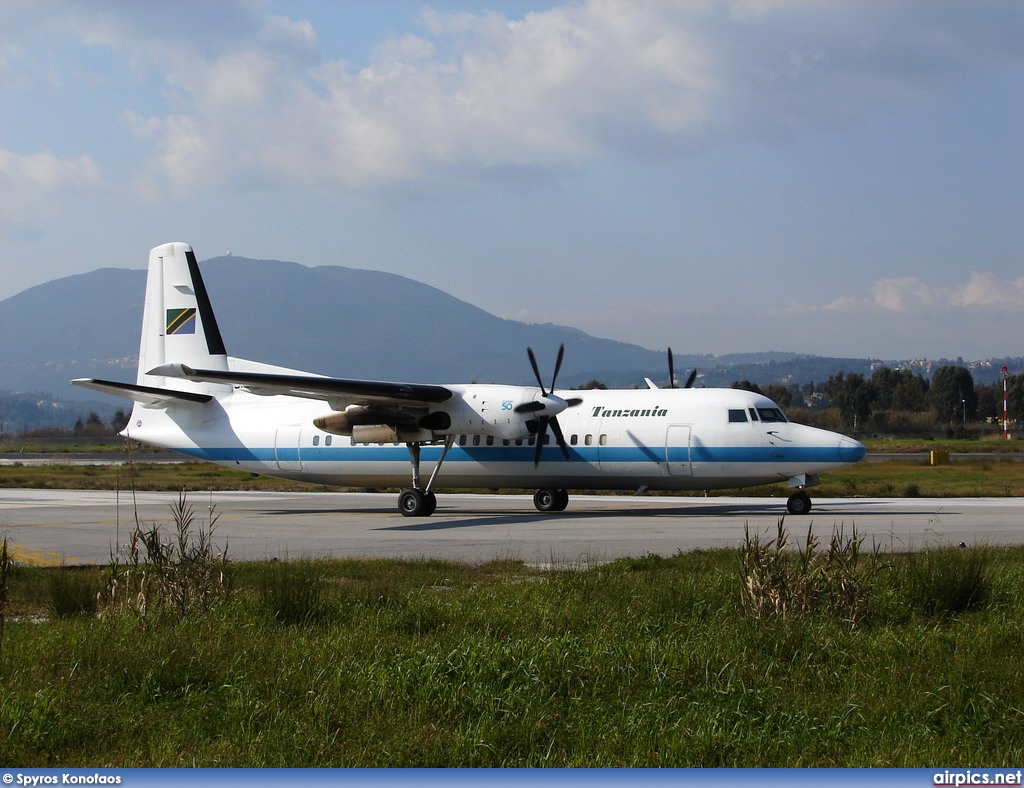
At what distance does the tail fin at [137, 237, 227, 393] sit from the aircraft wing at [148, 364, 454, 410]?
632 cm

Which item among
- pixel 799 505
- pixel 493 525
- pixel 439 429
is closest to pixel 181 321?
pixel 439 429

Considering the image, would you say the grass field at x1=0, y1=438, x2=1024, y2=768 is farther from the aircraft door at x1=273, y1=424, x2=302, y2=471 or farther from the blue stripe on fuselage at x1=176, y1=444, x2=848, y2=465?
the aircraft door at x1=273, y1=424, x2=302, y2=471

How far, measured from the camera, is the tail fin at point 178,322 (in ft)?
102

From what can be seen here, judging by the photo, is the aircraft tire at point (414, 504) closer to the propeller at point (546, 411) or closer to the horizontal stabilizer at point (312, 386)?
the horizontal stabilizer at point (312, 386)

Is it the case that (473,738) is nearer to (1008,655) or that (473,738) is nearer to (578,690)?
(578,690)

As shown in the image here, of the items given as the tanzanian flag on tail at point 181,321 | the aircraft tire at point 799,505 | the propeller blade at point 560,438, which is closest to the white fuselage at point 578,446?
the propeller blade at point 560,438

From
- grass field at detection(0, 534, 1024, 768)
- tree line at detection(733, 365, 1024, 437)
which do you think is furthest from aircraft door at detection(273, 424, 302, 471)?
tree line at detection(733, 365, 1024, 437)

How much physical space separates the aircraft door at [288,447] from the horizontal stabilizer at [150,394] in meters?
2.72

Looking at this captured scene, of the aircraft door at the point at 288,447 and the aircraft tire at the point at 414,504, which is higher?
the aircraft door at the point at 288,447

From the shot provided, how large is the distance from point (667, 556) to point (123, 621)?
9149mm

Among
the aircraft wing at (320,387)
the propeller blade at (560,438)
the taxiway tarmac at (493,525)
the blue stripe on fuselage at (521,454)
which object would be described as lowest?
the taxiway tarmac at (493,525)

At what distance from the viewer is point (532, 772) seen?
4938mm

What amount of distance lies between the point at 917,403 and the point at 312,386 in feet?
526

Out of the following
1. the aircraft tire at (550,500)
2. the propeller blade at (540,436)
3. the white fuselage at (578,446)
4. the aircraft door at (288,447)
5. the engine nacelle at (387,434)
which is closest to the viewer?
the white fuselage at (578,446)
